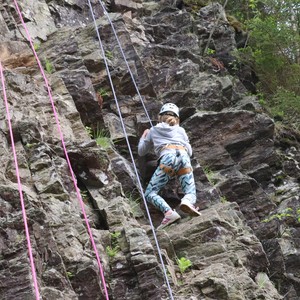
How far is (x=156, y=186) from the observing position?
30.5 ft

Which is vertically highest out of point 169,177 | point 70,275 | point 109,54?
point 109,54

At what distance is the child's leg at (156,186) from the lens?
901 centimetres

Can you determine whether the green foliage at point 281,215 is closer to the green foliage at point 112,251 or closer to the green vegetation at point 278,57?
the green foliage at point 112,251

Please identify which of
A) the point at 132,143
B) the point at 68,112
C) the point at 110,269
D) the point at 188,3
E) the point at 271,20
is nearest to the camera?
the point at 110,269

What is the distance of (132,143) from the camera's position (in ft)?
34.9

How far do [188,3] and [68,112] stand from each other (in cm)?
956

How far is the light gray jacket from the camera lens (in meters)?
9.70

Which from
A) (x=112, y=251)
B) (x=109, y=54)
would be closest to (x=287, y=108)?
(x=109, y=54)

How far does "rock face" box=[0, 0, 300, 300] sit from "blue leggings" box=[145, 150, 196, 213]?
0.84ft

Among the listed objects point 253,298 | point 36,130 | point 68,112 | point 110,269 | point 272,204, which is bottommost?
point 253,298

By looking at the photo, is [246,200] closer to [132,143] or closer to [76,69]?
[132,143]

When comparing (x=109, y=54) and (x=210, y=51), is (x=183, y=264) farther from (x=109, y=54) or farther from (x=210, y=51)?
(x=210, y=51)

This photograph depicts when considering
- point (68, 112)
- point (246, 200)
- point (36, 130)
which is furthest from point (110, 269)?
point (246, 200)

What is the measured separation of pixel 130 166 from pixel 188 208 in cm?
142
